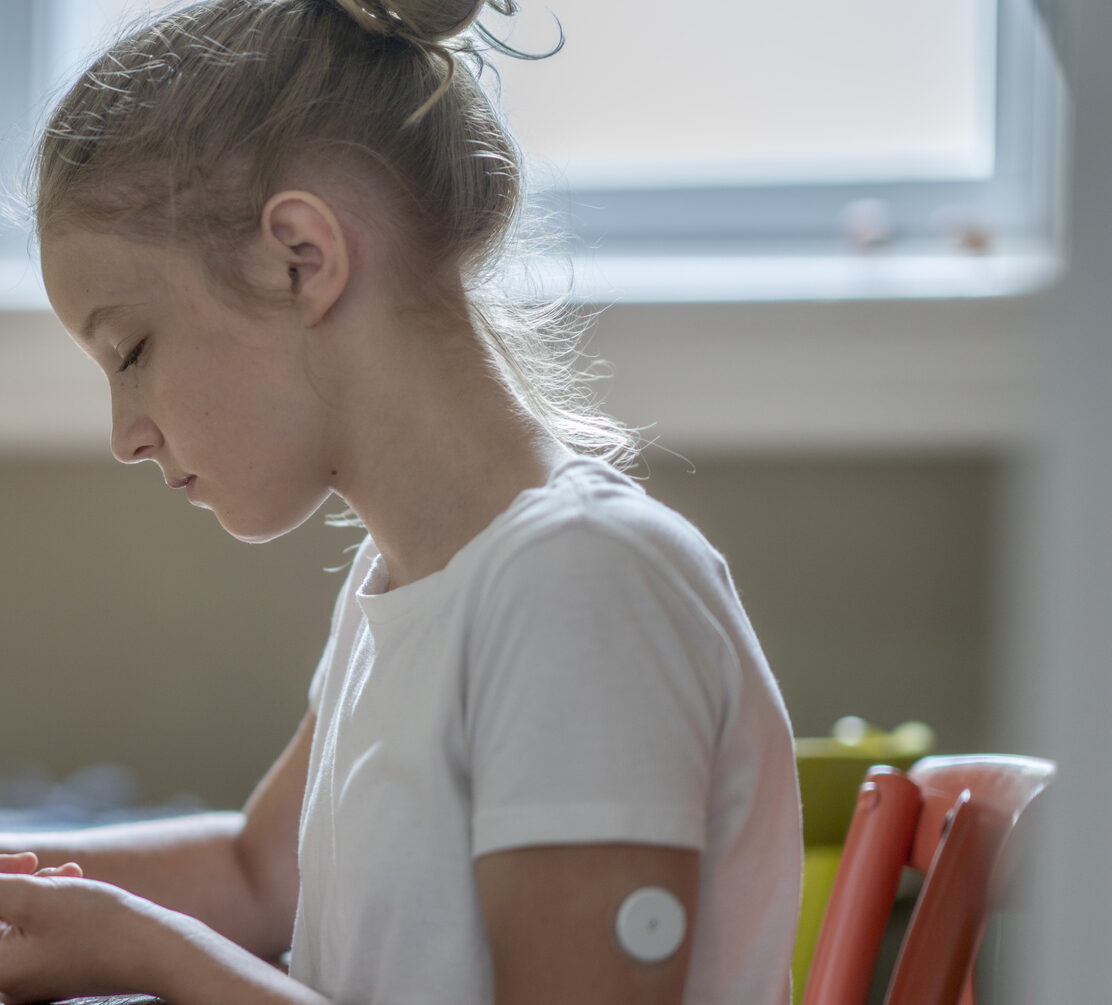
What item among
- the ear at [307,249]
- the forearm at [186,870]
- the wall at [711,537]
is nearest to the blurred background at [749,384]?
the wall at [711,537]

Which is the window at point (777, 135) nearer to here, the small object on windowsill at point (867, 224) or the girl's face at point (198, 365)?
the small object on windowsill at point (867, 224)

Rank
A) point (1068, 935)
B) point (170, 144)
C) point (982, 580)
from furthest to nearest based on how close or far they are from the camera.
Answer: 1. point (982, 580)
2. point (170, 144)
3. point (1068, 935)

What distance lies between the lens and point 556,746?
490mm

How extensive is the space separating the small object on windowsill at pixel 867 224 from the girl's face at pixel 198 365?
92cm

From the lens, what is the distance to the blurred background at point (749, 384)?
1301 millimetres

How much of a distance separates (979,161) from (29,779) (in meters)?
1.28

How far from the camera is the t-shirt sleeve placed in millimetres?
483

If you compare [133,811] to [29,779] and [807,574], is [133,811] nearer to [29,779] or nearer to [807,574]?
[29,779]

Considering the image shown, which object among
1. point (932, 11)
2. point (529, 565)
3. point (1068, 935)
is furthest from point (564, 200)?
point (1068, 935)

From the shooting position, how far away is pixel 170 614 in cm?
143

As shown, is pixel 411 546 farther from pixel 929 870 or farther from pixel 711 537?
pixel 711 537

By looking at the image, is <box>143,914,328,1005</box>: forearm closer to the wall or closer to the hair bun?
the hair bun

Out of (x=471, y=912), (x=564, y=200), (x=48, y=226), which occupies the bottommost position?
(x=471, y=912)

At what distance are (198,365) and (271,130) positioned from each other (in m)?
0.12
